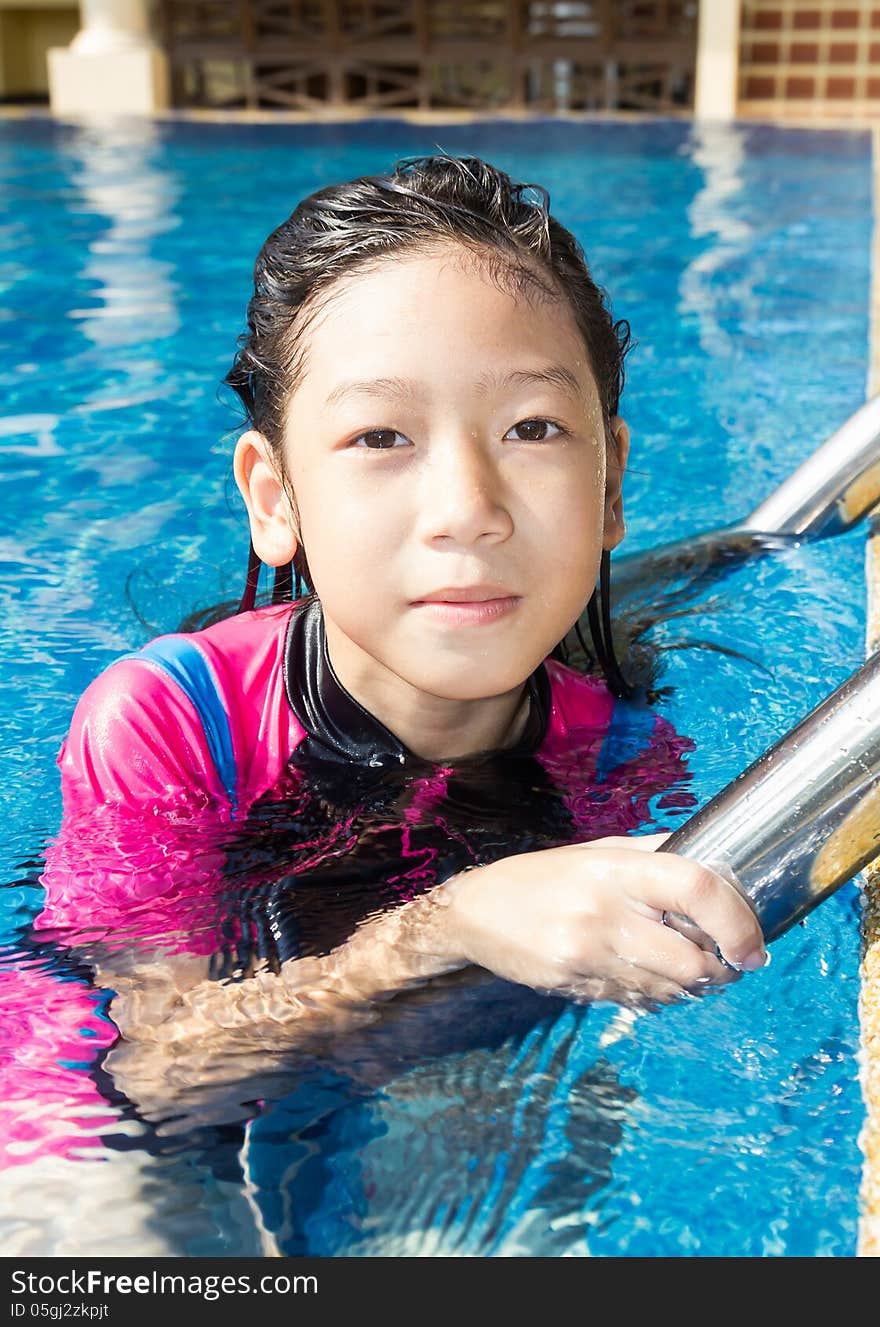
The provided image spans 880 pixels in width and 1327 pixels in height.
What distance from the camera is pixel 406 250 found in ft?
6.31

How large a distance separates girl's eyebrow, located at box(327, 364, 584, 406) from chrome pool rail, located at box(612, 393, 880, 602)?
1.53 meters

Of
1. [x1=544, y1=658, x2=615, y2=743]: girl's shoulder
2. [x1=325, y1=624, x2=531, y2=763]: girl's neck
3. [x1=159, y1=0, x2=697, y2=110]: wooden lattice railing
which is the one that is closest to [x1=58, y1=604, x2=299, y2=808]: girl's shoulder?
[x1=325, y1=624, x2=531, y2=763]: girl's neck

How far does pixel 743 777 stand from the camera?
161 centimetres

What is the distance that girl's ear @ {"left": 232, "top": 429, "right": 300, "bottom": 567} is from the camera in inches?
84.0

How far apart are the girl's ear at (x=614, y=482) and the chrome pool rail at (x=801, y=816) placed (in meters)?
0.62

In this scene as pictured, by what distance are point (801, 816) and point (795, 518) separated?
2.13 meters

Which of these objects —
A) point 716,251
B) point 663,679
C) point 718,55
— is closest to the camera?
point 663,679

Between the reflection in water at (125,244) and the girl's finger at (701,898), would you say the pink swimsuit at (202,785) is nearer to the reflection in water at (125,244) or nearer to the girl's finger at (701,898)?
the girl's finger at (701,898)

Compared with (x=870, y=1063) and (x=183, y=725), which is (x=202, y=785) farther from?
(x=870, y=1063)

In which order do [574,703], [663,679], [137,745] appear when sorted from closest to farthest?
[137,745], [574,703], [663,679]

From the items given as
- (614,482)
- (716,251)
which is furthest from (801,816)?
(716,251)

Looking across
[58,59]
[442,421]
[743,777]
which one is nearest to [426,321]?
[442,421]

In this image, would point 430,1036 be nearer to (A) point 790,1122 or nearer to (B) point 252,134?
(A) point 790,1122
